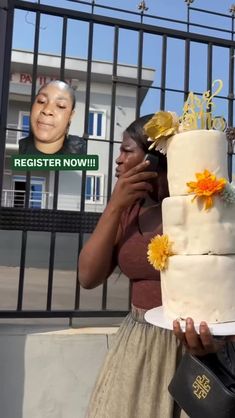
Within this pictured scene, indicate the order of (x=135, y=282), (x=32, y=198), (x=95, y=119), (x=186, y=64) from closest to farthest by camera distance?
(x=135, y=282) < (x=186, y=64) < (x=32, y=198) < (x=95, y=119)

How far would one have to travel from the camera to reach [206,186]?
1184 millimetres

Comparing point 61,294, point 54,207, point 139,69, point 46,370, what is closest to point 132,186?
point 54,207

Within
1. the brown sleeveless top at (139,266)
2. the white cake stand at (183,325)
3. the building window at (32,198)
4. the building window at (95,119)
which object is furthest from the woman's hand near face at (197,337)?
the building window at (95,119)

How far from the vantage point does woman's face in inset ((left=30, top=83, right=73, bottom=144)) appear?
8.61 feet

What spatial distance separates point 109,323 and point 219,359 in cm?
162

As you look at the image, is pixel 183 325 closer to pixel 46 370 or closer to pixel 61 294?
pixel 46 370

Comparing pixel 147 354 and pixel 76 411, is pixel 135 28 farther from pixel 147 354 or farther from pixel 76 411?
pixel 76 411

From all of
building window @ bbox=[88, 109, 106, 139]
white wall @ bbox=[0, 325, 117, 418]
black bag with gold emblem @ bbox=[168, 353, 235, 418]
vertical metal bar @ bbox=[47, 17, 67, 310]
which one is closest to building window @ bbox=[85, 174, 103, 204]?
building window @ bbox=[88, 109, 106, 139]

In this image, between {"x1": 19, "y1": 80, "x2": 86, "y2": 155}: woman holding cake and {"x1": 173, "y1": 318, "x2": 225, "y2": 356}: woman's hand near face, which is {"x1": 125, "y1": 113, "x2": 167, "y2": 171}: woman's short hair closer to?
{"x1": 173, "y1": 318, "x2": 225, "y2": 356}: woman's hand near face

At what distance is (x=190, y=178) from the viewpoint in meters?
1.23

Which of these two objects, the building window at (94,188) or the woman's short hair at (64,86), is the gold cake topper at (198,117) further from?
the building window at (94,188)

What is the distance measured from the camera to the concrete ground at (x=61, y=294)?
9.31 feet

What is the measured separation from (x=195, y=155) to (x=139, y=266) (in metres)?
0.42

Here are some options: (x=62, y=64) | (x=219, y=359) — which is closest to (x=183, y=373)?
(x=219, y=359)
